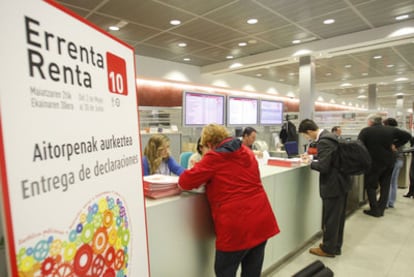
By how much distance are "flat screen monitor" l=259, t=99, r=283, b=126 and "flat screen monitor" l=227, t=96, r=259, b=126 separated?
148mm

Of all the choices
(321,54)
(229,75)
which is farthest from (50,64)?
(229,75)

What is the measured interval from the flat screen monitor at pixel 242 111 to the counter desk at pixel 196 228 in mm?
987

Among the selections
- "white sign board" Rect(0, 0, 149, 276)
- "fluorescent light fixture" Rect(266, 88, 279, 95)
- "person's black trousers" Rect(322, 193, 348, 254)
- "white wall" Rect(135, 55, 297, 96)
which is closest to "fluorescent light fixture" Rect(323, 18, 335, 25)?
"person's black trousers" Rect(322, 193, 348, 254)

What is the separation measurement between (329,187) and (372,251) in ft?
3.41

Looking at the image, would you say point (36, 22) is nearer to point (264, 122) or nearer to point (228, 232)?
point (228, 232)

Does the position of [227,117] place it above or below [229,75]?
below

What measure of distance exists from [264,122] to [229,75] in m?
6.23

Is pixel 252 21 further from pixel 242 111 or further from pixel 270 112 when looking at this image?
pixel 242 111

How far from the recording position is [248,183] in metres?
1.71

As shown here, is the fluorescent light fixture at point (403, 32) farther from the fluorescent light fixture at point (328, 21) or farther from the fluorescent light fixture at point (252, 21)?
the fluorescent light fixture at point (252, 21)

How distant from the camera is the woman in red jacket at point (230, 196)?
1622 mm

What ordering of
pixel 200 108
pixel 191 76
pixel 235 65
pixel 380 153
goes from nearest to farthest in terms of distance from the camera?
pixel 200 108 < pixel 380 153 < pixel 235 65 < pixel 191 76

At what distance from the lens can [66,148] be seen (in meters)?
0.79

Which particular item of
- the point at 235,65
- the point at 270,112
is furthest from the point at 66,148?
the point at 235,65
